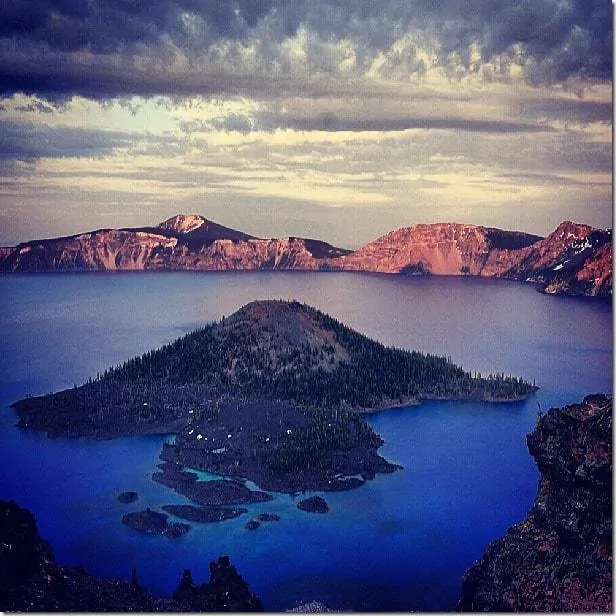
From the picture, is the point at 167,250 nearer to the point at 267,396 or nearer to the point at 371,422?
the point at 267,396

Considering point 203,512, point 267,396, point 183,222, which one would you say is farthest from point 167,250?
point 203,512

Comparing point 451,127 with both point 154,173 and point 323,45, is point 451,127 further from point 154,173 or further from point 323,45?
point 154,173

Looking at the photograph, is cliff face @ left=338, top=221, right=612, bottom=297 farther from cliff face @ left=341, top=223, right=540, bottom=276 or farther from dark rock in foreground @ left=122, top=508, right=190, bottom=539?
dark rock in foreground @ left=122, top=508, right=190, bottom=539

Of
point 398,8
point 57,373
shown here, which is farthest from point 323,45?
point 57,373

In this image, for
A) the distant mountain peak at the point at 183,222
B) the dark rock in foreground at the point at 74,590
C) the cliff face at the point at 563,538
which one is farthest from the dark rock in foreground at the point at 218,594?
the distant mountain peak at the point at 183,222

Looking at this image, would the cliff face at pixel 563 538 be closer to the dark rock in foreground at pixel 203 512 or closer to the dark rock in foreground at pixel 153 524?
the dark rock in foreground at pixel 203 512
